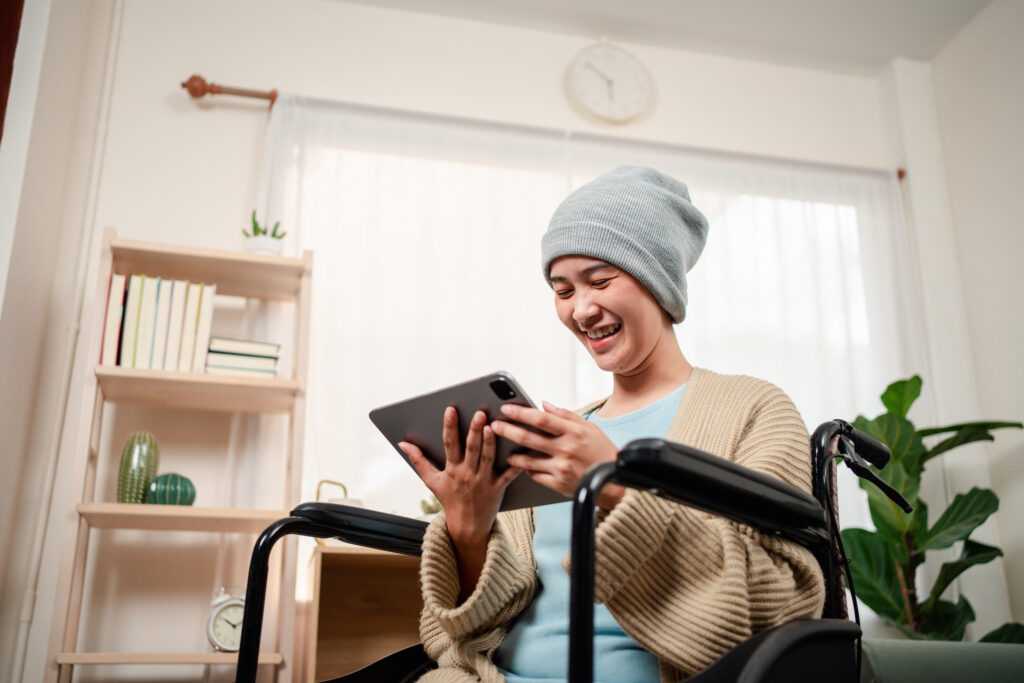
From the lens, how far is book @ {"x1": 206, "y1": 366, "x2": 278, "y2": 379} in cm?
244

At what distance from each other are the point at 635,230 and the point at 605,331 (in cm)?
16

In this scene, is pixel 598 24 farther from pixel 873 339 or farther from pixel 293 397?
pixel 293 397

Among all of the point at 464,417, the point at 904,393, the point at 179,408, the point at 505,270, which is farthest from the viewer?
the point at 505,270

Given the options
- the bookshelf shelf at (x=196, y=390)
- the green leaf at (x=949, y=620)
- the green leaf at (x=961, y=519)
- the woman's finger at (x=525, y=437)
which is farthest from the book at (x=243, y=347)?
the green leaf at (x=949, y=620)

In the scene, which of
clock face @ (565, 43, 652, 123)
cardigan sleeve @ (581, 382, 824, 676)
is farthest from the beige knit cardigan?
clock face @ (565, 43, 652, 123)

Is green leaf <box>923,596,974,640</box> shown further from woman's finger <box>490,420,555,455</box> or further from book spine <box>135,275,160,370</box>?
book spine <box>135,275,160,370</box>

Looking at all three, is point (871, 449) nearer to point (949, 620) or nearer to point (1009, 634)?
point (1009, 634)

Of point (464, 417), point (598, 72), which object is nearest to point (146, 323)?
point (464, 417)

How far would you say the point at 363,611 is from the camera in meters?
2.58

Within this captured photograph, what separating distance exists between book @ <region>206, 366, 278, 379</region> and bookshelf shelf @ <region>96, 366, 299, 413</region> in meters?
0.04

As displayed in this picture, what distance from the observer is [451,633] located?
1148mm

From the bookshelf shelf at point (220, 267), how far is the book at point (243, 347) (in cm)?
22

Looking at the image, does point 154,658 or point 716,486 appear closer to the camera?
point 716,486

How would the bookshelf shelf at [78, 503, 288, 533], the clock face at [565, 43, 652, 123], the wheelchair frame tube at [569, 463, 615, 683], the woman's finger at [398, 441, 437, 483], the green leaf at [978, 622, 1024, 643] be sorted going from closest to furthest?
the wheelchair frame tube at [569, 463, 615, 683] → the woman's finger at [398, 441, 437, 483] → the bookshelf shelf at [78, 503, 288, 533] → the green leaf at [978, 622, 1024, 643] → the clock face at [565, 43, 652, 123]
